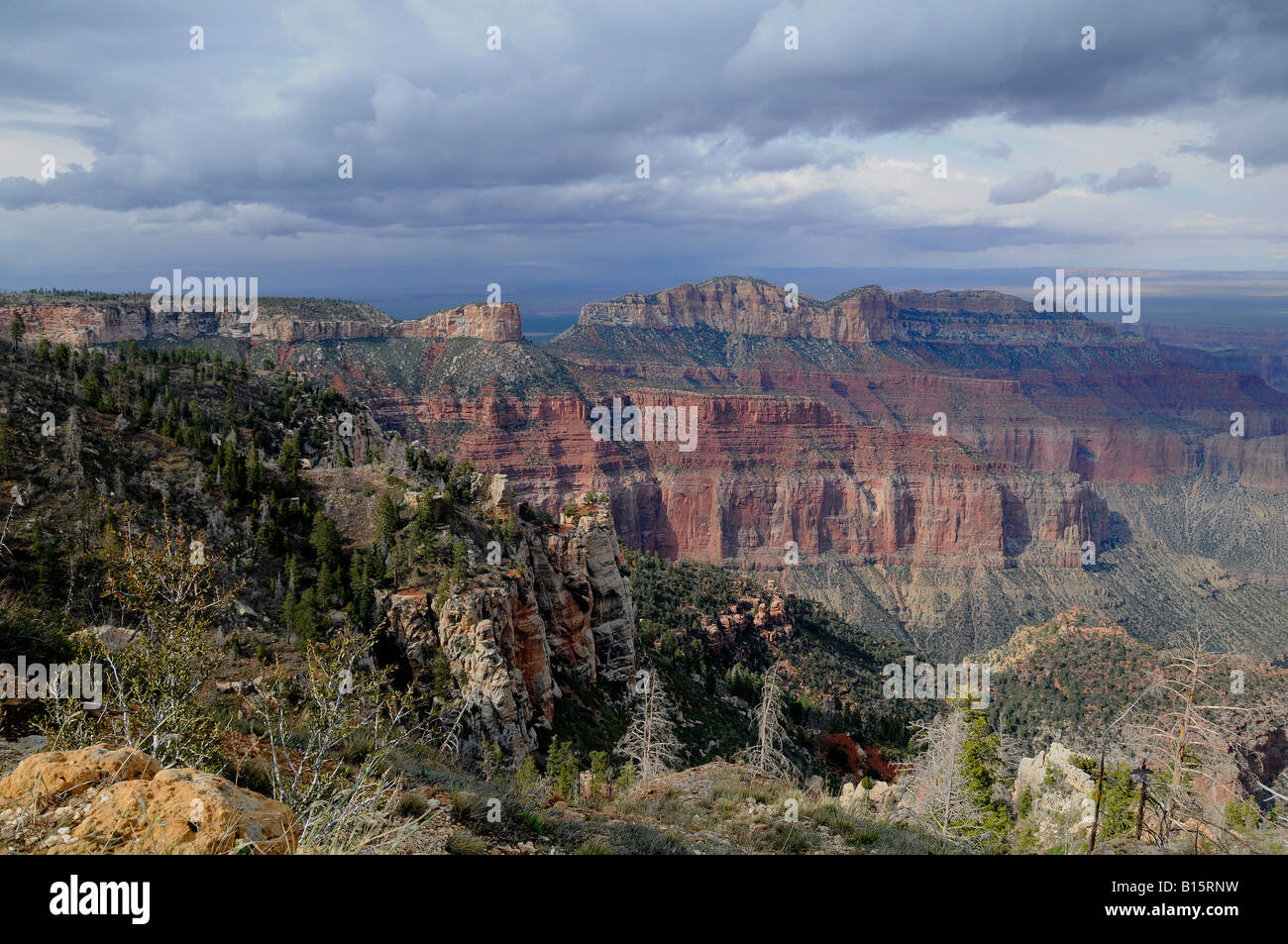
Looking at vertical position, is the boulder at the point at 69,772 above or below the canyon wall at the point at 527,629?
above

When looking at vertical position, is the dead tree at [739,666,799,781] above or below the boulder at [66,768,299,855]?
below

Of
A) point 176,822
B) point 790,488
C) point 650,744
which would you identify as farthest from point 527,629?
point 790,488

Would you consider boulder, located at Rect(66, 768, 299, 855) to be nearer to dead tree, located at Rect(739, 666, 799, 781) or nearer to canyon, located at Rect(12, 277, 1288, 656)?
dead tree, located at Rect(739, 666, 799, 781)

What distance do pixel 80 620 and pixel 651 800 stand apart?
1664 cm

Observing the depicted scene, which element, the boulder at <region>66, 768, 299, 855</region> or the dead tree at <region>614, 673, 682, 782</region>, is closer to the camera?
the boulder at <region>66, 768, 299, 855</region>

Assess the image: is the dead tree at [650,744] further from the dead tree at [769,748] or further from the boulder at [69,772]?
the boulder at [69,772]

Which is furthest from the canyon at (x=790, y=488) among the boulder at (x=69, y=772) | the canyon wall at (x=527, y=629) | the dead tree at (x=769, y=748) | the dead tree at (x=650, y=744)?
the boulder at (x=69, y=772)

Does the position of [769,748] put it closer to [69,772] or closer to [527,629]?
[527,629]

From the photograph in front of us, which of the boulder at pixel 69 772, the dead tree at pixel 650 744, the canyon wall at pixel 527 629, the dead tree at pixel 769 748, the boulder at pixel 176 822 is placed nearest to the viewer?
the boulder at pixel 176 822

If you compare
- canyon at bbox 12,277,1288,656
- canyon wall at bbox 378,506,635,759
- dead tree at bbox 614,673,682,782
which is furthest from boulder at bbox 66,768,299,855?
canyon at bbox 12,277,1288,656

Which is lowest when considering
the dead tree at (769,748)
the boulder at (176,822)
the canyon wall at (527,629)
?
the dead tree at (769,748)

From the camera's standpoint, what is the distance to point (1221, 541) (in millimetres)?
167750

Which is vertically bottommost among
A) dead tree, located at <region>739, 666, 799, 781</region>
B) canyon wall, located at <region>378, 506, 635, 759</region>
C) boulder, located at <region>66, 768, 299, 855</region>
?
dead tree, located at <region>739, 666, 799, 781</region>
